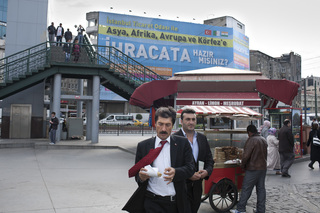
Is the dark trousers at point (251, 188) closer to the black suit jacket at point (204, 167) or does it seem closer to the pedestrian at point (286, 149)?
the black suit jacket at point (204, 167)

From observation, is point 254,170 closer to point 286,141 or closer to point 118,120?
point 286,141

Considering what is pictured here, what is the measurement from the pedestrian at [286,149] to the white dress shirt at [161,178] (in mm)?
7908

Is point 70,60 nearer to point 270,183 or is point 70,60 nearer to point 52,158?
point 52,158

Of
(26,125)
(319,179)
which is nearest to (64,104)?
(26,125)

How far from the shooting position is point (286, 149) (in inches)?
391

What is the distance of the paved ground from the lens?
6.04m

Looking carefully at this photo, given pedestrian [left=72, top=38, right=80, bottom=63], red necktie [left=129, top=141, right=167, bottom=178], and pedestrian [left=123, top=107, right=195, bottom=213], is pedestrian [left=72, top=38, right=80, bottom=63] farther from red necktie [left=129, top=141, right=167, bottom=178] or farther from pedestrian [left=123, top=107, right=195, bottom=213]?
red necktie [left=129, top=141, right=167, bottom=178]

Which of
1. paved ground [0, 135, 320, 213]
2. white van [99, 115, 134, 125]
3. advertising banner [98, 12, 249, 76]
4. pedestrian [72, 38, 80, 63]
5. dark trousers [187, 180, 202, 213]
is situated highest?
advertising banner [98, 12, 249, 76]

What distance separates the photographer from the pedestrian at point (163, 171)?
297 centimetres

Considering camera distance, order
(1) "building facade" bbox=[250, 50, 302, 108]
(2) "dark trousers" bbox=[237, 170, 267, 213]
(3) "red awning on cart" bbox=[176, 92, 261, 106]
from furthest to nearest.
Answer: (1) "building facade" bbox=[250, 50, 302, 108] < (3) "red awning on cart" bbox=[176, 92, 261, 106] < (2) "dark trousers" bbox=[237, 170, 267, 213]

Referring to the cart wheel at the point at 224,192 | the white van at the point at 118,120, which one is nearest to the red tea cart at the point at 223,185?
the cart wheel at the point at 224,192

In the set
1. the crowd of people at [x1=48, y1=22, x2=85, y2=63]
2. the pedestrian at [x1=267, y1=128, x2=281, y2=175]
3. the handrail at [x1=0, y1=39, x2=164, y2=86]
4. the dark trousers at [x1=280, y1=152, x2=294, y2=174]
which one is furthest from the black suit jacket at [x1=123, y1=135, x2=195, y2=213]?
the crowd of people at [x1=48, y1=22, x2=85, y2=63]

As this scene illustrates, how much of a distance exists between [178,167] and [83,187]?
5.27 metres

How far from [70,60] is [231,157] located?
13541 mm
